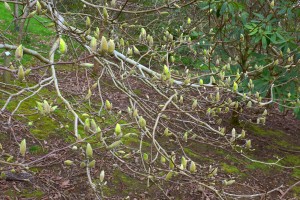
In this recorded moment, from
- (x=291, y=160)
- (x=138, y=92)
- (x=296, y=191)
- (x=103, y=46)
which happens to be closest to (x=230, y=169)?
(x=296, y=191)

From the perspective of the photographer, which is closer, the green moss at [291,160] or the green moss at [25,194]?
the green moss at [25,194]

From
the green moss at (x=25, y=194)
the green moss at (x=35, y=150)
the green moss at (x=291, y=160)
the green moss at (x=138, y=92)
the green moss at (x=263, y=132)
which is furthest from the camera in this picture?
the green moss at (x=138, y=92)

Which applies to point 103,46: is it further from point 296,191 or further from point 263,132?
point 263,132

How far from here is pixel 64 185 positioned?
3686 millimetres

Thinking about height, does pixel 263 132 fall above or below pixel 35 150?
below

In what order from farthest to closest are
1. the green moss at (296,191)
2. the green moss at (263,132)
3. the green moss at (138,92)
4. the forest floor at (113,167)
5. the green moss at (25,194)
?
the green moss at (138,92), the green moss at (263,132), the green moss at (296,191), the green moss at (25,194), the forest floor at (113,167)

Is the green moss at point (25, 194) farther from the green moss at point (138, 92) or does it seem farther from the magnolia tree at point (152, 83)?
the green moss at point (138, 92)

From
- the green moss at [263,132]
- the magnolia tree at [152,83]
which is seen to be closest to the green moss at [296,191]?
the magnolia tree at [152,83]

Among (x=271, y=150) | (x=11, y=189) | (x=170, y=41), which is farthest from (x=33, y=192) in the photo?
(x=271, y=150)

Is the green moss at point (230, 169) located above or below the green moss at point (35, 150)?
below

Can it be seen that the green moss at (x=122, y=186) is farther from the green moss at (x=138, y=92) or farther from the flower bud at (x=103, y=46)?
the green moss at (x=138, y=92)

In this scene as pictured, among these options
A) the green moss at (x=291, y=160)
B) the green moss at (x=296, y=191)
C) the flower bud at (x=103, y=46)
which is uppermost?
the flower bud at (x=103, y=46)

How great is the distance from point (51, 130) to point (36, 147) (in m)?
0.56

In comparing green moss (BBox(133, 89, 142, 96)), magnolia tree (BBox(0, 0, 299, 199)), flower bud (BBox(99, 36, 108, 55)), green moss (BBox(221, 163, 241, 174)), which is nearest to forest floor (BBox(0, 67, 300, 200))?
green moss (BBox(221, 163, 241, 174))
